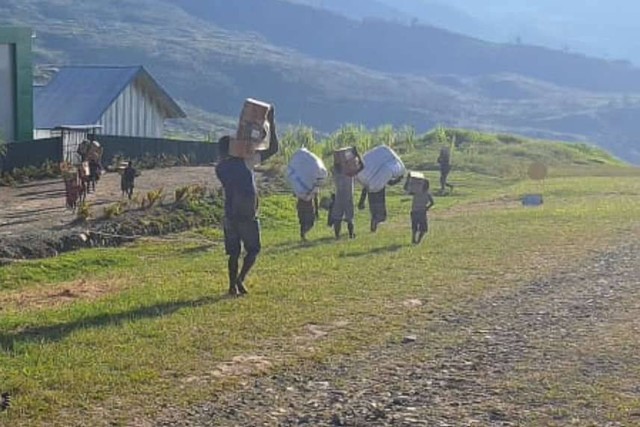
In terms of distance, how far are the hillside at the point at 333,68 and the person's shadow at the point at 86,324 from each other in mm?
70220

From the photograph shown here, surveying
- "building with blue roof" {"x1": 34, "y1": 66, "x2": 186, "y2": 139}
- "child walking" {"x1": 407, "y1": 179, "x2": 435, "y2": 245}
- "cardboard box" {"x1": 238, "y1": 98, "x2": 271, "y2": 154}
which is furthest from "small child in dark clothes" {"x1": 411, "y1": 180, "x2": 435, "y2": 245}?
"building with blue roof" {"x1": 34, "y1": 66, "x2": 186, "y2": 139}

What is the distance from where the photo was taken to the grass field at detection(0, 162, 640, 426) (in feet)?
26.5

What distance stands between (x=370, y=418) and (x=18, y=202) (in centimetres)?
1923

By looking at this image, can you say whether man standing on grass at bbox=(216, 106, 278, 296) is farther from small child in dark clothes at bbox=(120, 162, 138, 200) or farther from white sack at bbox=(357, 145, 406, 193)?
small child in dark clothes at bbox=(120, 162, 138, 200)

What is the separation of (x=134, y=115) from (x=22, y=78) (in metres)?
9.91

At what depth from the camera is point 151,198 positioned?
23750 millimetres

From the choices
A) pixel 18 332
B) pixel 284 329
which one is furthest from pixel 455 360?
pixel 18 332

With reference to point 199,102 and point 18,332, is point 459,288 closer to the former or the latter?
point 18,332

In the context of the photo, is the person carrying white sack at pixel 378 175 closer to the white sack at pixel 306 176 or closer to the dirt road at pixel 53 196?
the white sack at pixel 306 176

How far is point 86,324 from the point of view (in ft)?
33.3

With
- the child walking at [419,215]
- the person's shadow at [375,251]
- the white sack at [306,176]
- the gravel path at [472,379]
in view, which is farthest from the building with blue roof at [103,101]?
the gravel path at [472,379]

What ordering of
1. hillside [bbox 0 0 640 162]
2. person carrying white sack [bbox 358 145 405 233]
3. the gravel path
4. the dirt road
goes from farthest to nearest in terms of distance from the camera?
hillside [bbox 0 0 640 162], the dirt road, person carrying white sack [bbox 358 145 405 233], the gravel path

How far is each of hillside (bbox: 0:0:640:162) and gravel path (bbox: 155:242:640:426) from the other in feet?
234

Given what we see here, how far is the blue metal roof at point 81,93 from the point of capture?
4328 cm
